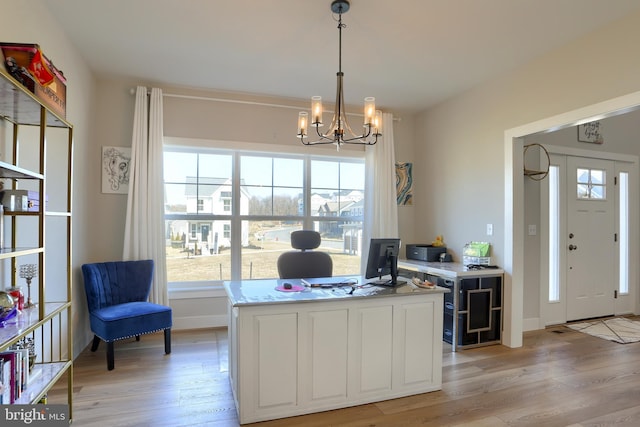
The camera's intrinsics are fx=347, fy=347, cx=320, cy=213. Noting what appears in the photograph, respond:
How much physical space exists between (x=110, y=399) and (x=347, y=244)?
307cm

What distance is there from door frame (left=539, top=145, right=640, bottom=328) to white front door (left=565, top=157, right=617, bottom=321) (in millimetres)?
69

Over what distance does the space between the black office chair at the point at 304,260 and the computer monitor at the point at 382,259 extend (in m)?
0.66

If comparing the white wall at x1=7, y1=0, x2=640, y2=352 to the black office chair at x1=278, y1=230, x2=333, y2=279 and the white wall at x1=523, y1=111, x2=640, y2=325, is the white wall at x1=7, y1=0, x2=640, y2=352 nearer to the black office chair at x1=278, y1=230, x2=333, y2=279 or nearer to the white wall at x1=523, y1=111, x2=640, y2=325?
the white wall at x1=523, y1=111, x2=640, y2=325

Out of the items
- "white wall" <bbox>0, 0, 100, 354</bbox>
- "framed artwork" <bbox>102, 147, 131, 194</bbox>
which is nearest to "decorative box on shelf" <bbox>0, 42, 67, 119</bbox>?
"white wall" <bbox>0, 0, 100, 354</bbox>

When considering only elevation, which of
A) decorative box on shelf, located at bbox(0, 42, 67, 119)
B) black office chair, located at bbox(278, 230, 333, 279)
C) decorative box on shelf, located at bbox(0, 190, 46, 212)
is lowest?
black office chair, located at bbox(278, 230, 333, 279)

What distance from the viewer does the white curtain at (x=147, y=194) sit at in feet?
12.0

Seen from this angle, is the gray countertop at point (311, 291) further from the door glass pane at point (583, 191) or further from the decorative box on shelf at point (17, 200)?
the door glass pane at point (583, 191)

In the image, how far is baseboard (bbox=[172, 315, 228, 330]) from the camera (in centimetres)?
401

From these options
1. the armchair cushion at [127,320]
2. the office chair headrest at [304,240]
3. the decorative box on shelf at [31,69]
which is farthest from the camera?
the office chair headrest at [304,240]

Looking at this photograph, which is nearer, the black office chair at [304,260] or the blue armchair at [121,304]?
the blue armchair at [121,304]

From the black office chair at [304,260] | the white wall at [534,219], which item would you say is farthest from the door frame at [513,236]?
the black office chair at [304,260]

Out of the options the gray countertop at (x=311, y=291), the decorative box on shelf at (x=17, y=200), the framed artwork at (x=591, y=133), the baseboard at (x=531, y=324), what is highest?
the framed artwork at (x=591, y=133)

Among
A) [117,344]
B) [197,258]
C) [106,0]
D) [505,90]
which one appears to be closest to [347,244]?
[197,258]

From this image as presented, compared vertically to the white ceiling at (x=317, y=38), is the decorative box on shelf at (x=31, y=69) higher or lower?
lower
